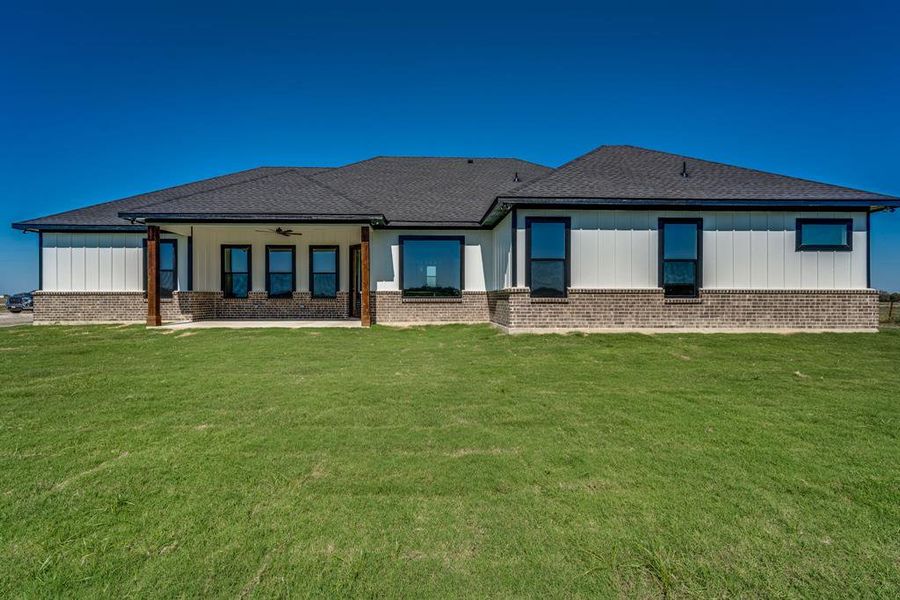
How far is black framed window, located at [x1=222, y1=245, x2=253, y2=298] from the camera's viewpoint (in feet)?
49.9

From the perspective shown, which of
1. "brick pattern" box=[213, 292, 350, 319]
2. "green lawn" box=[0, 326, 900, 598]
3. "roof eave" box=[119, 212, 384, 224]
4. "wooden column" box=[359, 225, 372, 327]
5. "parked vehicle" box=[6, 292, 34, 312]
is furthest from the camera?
"parked vehicle" box=[6, 292, 34, 312]

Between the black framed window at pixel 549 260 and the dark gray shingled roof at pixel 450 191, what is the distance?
2.61ft

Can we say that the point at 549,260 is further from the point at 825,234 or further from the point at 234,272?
the point at 234,272

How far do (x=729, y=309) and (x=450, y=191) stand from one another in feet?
31.9

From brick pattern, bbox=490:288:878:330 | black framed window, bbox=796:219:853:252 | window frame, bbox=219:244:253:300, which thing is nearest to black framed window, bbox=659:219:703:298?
brick pattern, bbox=490:288:878:330

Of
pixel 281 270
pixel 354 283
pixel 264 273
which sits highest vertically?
pixel 281 270

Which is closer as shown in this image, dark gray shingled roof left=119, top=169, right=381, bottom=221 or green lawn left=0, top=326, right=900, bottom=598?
green lawn left=0, top=326, right=900, bottom=598

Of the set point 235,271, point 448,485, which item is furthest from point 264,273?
point 448,485

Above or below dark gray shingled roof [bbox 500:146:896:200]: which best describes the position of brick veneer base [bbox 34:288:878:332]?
below

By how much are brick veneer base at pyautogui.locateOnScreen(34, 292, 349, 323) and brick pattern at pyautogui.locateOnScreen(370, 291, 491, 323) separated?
1.80 m

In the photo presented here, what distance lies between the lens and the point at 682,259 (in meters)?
11.6

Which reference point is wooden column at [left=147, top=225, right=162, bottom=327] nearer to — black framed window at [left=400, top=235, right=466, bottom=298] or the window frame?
the window frame

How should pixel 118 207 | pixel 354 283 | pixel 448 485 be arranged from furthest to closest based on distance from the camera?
pixel 118 207 < pixel 354 283 < pixel 448 485

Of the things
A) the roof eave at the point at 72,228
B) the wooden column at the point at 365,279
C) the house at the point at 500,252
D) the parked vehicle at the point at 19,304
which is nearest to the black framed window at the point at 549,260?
the house at the point at 500,252
